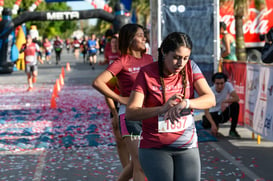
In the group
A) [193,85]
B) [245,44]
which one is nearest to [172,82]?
[193,85]

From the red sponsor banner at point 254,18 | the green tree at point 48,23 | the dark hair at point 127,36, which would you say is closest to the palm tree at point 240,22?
the red sponsor banner at point 254,18

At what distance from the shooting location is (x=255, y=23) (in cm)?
2728

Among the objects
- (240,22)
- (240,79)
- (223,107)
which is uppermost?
(240,22)

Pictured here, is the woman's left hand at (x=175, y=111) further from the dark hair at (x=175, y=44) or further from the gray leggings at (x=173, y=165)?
the gray leggings at (x=173, y=165)

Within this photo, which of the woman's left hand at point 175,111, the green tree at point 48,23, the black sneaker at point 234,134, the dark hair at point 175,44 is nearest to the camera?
the woman's left hand at point 175,111

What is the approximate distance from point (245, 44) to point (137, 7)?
22.0 m

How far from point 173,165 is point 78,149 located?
17.7 feet

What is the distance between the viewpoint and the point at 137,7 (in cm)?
4866

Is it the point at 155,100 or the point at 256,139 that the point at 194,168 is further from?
the point at 256,139

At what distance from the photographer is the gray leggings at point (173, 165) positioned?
3928 mm

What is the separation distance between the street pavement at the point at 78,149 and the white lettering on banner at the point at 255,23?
1369 cm

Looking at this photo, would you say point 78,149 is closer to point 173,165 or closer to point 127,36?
point 127,36

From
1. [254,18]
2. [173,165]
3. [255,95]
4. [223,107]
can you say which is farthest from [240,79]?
[254,18]

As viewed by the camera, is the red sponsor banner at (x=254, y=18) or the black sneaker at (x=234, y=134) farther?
the red sponsor banner at (x=254, y=18)
